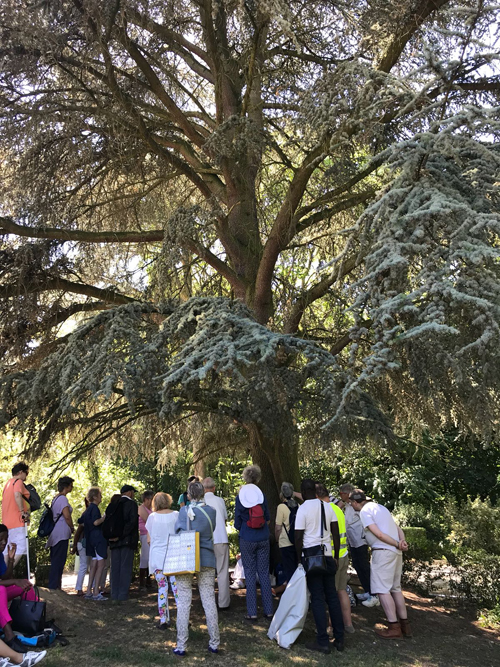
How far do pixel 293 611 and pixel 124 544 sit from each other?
2.49 meters

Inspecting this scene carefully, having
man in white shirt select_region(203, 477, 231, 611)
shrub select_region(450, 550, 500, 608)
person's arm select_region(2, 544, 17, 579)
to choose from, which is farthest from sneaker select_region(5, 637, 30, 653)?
shrub select_region(450, 550, 500, 608)

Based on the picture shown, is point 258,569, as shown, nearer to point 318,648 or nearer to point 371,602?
point 318,648

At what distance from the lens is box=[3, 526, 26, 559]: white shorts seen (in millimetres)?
6992

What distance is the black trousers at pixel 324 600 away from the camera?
606 cm

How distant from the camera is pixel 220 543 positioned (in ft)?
23.4

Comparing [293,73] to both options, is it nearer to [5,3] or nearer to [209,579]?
[5,3]

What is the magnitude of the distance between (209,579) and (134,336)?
250 centimetres

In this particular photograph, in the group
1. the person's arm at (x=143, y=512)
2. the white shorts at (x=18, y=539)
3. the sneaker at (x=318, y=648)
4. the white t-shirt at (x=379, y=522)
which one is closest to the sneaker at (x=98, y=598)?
the person's arm at (x=143, y=512)

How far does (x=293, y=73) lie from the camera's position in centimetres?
974

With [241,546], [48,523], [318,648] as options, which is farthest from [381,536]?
[48,523]

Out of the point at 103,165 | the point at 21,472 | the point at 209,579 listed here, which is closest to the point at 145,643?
the point at 209,579

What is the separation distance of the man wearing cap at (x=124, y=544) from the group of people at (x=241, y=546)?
0.04ft

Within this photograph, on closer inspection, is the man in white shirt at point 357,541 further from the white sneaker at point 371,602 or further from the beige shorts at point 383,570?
the beige shorts at point 383,570

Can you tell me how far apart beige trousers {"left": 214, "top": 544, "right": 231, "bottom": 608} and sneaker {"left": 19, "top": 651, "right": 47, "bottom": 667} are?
226 centimetres
